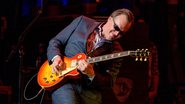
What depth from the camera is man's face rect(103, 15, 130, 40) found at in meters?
4.14

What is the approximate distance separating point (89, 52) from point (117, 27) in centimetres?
41

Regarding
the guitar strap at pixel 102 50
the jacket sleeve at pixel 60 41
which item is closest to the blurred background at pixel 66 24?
the jacket sleeve at pixel 60 41

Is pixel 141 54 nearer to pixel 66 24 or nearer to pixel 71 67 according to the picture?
pixel 71 67

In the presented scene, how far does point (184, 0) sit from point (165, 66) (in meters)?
1.83

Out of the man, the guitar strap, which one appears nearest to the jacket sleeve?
the man

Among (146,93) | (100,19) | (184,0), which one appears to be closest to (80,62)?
(100,19)

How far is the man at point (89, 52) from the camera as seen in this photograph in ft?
13.5

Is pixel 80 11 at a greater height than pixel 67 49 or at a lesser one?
greater

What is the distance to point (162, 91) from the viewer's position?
7535 mm

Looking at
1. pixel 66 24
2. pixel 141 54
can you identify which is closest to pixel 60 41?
pixel 141 54

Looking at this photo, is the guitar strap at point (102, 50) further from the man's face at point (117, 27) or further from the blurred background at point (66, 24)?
the blurred background at point (66, 24)

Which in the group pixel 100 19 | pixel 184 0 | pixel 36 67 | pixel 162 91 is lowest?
pixel 162 91

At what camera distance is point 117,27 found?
13.6 ft

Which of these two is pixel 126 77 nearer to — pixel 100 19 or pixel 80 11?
pixel 100 19
